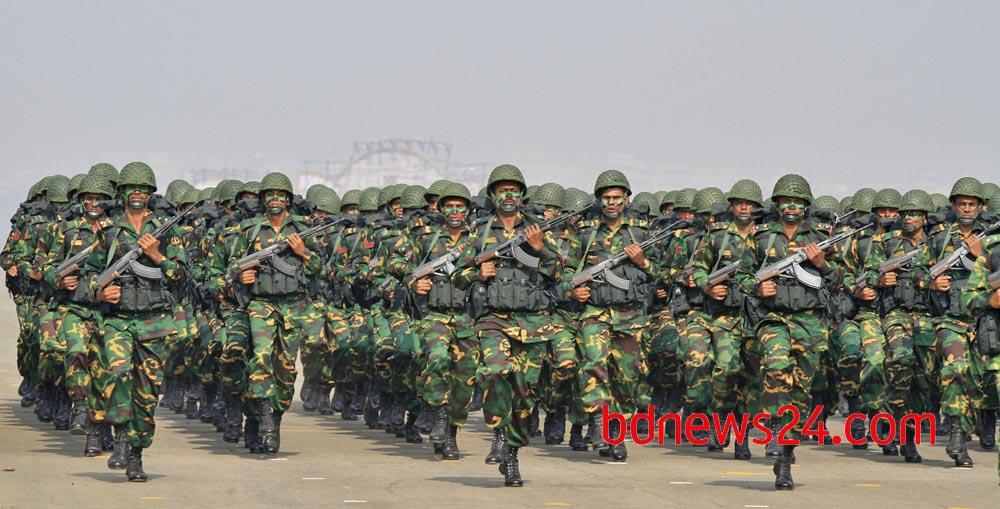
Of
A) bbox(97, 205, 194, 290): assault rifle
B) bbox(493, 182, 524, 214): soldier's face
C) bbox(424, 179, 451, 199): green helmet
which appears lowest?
bbox(97, 205, 194, 290): assault rifle

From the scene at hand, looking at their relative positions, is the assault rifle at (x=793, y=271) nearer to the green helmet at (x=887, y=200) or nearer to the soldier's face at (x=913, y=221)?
the soldier's face at (x=913, y=221)

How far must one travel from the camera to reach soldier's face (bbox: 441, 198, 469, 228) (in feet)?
63.5

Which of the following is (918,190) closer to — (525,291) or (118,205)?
(525,291)

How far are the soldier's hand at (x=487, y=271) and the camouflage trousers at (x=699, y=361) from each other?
3.67 m

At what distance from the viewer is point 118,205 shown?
17594mm

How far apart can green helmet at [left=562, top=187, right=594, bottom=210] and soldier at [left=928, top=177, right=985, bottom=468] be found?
188 inches

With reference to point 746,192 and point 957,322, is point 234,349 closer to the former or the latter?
point 746,192

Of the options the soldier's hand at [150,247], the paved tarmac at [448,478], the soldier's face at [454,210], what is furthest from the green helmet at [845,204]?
the soldier's hand at [150,247]

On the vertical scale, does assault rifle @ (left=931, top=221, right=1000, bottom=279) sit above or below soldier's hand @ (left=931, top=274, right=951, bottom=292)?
above

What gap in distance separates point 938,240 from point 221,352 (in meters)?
6.59

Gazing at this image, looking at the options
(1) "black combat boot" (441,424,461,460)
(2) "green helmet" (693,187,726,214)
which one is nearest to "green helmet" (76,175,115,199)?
(1) "black combat boot" (441,424,461,460)

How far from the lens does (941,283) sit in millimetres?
18781

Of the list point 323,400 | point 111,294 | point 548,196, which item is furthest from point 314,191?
point 111,294

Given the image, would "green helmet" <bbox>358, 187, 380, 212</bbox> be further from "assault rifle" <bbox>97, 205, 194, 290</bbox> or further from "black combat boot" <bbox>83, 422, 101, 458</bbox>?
"assault rifle" <bbox>97, 205, 194, 290</bbox>
